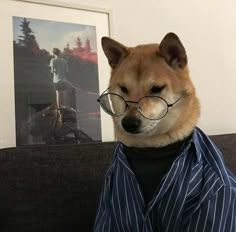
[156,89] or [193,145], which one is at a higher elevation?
[156,89]

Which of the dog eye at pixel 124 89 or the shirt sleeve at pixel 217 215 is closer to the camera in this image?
the shirt sleeve at pixel 217 215

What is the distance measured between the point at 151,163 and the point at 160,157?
1.1 inches

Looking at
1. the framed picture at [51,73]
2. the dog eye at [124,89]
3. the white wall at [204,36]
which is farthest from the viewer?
the white wall at [204,36]

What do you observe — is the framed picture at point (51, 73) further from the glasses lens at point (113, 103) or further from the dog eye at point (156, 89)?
the dog eye at point (156, 89)

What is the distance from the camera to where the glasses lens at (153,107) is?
0.90 meters

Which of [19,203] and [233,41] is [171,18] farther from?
[19,203]

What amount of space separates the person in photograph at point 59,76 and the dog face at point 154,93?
0.38m

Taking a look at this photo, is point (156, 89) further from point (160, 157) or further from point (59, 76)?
point (59, 76)

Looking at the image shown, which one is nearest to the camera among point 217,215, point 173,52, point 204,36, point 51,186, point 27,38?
point 217,215

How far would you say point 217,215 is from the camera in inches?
33.4

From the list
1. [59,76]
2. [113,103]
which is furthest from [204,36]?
[113,103]

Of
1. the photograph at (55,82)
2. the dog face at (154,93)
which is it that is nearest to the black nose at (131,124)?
the dog face at (154,93)

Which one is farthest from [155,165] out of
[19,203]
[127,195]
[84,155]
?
[19,203]

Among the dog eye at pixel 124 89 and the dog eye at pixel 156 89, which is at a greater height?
the dog eye at pixel 124 89
